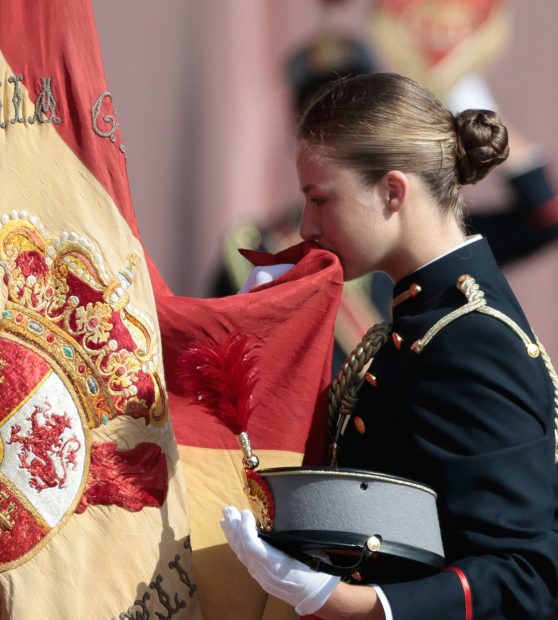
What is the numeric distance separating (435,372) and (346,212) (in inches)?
13.7

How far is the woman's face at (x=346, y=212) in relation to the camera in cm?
214

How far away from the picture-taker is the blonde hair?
2.14 m

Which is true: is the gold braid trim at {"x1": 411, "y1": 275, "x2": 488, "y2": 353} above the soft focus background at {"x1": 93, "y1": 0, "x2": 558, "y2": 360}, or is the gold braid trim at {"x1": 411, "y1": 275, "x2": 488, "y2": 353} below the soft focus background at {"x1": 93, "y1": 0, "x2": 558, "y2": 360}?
below

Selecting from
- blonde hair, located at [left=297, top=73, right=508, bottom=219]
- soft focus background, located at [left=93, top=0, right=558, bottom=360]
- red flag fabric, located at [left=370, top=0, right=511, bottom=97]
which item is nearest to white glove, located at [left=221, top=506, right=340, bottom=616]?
blonde hair, located at [left=297, top=73, right=508, bottom=219]

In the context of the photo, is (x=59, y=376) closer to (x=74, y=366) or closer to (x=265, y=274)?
(x=74, y=366)

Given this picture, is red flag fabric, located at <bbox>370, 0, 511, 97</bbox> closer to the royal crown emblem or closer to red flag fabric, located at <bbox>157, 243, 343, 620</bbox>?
red flag fabric, located at <bbox>157, 243, 343, 620</bbox>

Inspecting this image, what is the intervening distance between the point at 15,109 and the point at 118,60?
2323mm

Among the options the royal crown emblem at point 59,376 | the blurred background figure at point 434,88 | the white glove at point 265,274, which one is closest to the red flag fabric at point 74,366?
the royal crown emblem at point 59,376

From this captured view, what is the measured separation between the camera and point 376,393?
2117mm

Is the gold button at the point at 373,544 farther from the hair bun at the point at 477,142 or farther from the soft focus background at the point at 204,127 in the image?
the soft focus background at the point at 204,127

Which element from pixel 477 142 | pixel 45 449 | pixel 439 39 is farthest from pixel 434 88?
pixel 45 449

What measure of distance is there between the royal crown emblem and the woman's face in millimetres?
356

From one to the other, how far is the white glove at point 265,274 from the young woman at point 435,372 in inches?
4.2

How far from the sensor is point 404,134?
7.03ft
